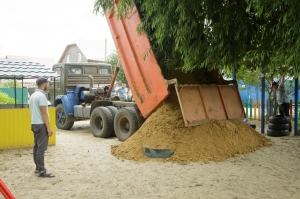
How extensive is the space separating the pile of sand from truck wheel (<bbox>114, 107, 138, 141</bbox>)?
1.35 metres

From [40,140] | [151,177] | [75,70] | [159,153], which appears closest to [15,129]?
[40,140]

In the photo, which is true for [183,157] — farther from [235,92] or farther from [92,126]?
[92,126]

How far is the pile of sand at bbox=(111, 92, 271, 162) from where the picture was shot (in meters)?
6.71

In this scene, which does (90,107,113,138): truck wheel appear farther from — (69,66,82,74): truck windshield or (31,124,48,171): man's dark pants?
(31,124,48,171): man's dark pants

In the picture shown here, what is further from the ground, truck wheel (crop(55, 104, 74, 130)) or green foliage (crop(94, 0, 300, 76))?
green foliage (crop(94, 0, 300, 76))

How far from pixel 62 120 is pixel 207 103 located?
693 centimetres

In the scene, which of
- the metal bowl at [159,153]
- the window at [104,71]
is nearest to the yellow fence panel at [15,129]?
the metal bowl at [159,153]

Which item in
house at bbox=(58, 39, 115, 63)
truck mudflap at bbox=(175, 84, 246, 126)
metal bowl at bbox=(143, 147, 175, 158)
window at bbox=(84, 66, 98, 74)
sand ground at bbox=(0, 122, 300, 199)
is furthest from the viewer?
house at bbox=(58, 39, 115, 63)

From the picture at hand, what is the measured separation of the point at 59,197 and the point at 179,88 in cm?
338

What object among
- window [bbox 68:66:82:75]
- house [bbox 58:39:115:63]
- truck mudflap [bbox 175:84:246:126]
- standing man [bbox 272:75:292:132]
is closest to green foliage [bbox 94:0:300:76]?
truck mudflap [bbox 175:84:246:126]

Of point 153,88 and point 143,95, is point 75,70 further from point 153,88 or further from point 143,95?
point 153,88

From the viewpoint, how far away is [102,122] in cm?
1017

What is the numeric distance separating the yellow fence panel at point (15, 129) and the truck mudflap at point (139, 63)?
110 inches

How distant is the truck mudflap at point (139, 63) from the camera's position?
285 inches
